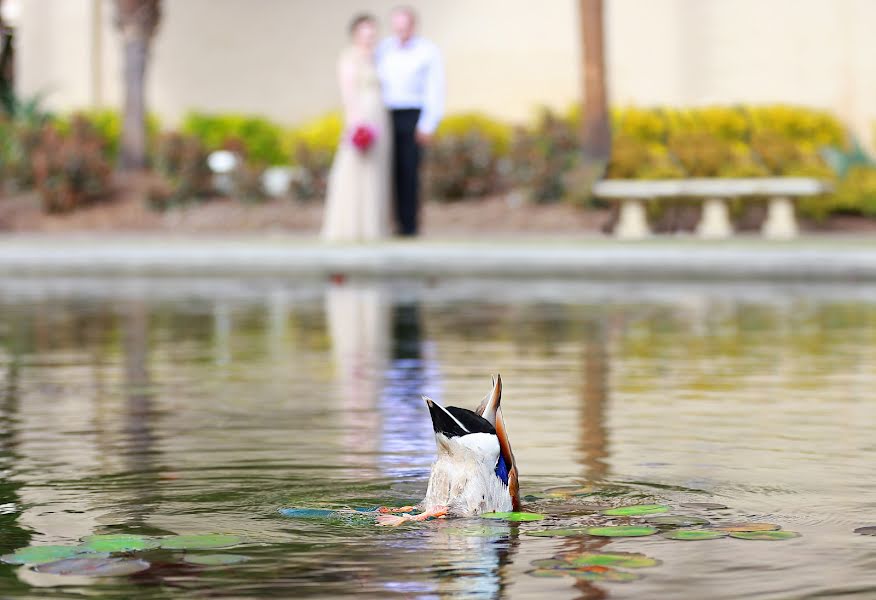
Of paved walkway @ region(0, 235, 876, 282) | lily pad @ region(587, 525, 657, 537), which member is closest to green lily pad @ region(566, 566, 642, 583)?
lily pad @ region(587, 525, 657, 537)

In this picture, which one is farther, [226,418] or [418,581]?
[226,418]

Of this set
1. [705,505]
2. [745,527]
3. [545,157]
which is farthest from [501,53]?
[745,527]

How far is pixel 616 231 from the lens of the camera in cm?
2956

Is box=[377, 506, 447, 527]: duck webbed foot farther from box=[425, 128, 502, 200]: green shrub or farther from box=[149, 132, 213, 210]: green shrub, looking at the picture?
box=[149, 132, 213, 210]: green shrub

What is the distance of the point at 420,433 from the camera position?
410 inches

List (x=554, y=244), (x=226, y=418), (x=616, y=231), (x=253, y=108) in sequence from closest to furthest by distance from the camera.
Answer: (x=226, y=418), (x=554, y=244), (x=616, y=231), (x=253, y=108)

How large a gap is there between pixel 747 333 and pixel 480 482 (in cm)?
918

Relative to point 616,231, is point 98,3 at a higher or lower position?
higher

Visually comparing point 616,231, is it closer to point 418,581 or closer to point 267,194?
point 267,194

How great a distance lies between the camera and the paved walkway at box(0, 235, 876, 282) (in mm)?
22469

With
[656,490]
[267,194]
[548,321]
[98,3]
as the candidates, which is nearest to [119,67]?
[98,3]

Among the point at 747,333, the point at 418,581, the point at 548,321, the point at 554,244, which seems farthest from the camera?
the point at 554,244

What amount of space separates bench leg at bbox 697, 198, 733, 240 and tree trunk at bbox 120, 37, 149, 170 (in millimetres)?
10022

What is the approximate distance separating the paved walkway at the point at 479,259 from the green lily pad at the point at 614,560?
611 inches
